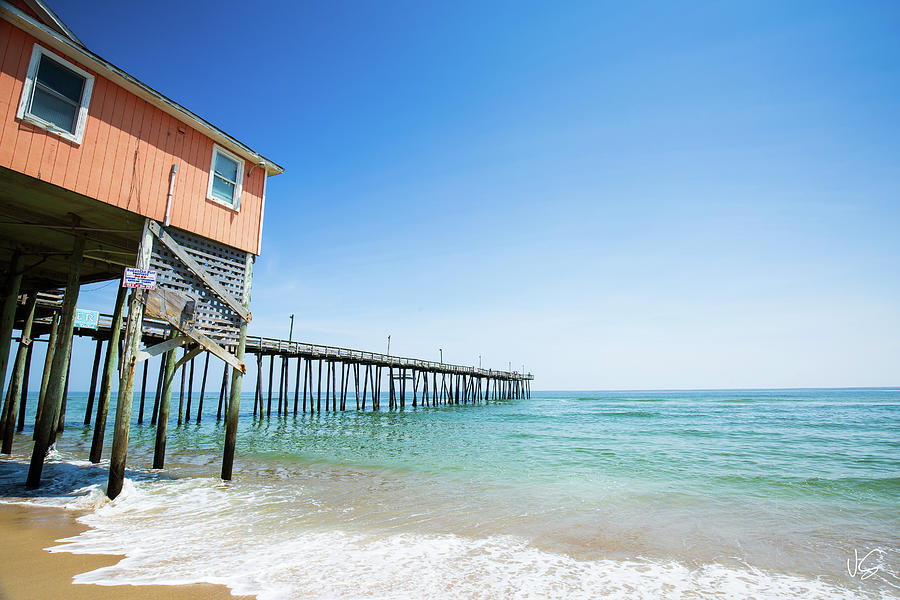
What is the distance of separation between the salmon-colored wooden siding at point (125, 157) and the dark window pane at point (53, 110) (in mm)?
185

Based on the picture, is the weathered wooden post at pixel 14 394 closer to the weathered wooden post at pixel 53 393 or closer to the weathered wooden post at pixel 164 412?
the weathered wooden post at pixel 164 412

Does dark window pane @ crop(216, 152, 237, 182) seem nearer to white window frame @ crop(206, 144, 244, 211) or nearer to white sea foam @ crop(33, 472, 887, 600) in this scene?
white window frame @ crop(206, 144, 244, 211)

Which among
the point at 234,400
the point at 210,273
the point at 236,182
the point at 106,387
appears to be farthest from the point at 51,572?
the point at 106,387

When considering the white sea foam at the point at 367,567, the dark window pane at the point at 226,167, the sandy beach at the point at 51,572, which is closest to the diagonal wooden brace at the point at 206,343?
the white sea foam at the point at 367,567

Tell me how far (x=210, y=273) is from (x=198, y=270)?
1.09 ft

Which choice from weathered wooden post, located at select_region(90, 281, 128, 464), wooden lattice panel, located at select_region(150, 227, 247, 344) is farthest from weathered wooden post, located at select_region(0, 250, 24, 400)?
wooden lattice panel, located at select_region(150, 227, 247, 344)

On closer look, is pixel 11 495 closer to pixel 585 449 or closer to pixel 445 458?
pixel 445 458

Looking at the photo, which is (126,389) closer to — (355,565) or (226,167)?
(226,167)

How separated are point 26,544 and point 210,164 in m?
6.53

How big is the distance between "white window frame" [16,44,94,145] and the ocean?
5.49 metres

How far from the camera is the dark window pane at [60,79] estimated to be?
628cm

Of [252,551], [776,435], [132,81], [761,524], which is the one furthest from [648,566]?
[776,435]

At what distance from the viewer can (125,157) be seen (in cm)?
724

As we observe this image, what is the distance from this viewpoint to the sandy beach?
12.4 feet
